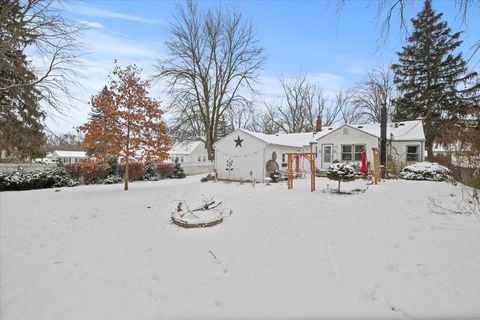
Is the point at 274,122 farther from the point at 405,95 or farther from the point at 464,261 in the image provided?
the point at 464,261

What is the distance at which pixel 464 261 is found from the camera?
3990mm

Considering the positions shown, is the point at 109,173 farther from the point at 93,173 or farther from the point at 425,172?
the point at 425,172

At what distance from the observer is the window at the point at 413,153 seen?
59.2ft

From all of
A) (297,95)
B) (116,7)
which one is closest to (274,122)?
(297,95)

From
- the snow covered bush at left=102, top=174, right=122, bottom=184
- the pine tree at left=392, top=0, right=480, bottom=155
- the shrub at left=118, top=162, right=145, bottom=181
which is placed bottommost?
the snow covered bush at left=102, top=174, right=122, bottom=184

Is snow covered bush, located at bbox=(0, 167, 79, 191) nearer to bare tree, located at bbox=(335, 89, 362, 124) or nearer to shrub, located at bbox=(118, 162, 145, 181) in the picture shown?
shrub, located at bbox=(118, 162, 145, 181)

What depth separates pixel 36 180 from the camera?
14.6m

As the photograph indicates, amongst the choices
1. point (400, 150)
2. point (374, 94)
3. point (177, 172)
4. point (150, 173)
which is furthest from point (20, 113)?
point (374, 94)

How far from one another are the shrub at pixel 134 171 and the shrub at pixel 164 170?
1.41 m

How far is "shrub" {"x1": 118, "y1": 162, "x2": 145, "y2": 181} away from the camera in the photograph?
17.7 metres

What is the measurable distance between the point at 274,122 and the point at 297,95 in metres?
5.23

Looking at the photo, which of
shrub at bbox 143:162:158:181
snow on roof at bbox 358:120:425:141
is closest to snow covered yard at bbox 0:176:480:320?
shrub at bbox 143:162:158:181

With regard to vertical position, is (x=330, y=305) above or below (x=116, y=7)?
below

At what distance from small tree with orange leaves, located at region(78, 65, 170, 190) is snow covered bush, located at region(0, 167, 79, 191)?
11.6 ft
